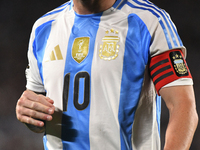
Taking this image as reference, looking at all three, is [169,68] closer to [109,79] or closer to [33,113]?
A: [109,79]

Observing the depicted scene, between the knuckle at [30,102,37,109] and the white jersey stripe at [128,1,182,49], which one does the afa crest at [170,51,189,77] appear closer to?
the white jersey stripe at [128,1,182,49]

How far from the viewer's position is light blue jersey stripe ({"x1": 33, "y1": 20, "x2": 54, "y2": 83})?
85 cm

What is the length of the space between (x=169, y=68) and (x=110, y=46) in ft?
0.57

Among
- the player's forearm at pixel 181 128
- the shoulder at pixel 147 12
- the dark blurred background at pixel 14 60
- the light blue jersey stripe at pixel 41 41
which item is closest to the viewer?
the player's forearm at pixel 181 128

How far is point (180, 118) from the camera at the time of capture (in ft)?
2.01

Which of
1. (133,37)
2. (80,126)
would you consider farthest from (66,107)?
(133,37)

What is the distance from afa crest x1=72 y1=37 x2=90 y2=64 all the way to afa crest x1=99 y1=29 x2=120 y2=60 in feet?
0.16

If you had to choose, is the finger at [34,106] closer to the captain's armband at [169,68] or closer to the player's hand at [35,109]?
the player's hand at [35,109]

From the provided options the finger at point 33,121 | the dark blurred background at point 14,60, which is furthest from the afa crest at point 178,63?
the dark blurred background at point 14,60

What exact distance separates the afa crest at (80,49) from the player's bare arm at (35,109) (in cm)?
14

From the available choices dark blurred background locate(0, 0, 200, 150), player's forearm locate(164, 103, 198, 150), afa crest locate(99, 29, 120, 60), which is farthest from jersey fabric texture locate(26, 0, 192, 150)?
dark blurred background locate(0, 0, 200, 150)

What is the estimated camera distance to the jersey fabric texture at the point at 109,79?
2.30 feet

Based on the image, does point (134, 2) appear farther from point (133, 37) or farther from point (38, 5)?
point (38, 5)

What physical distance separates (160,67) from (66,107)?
0.96ft
